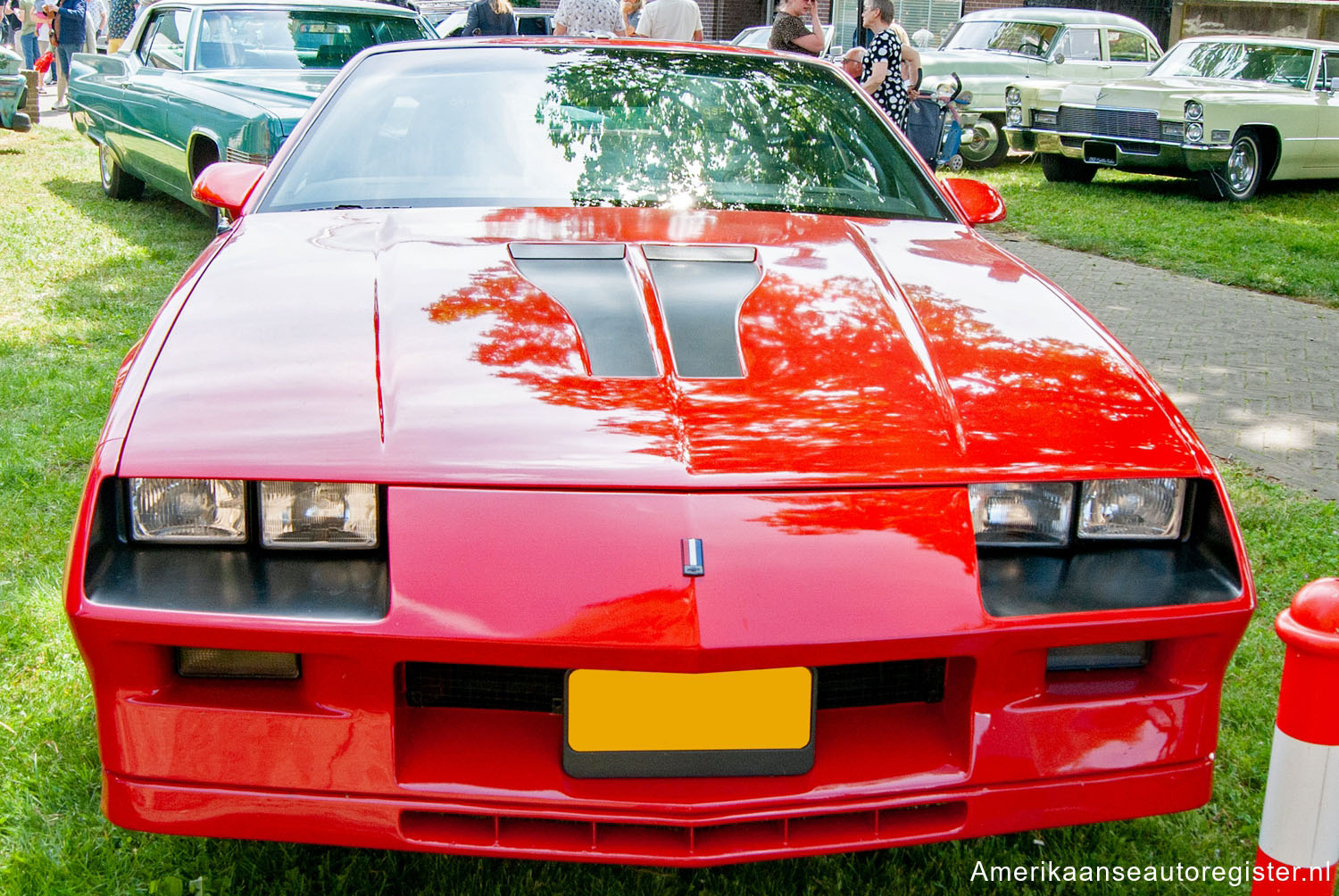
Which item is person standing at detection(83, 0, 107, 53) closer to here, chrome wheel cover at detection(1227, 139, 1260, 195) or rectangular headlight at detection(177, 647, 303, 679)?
chrome wheel cover at detection(1227, 139, 1260, 195)

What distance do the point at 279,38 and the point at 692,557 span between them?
6.71 metres

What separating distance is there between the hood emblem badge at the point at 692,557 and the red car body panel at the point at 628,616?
0.5 inches

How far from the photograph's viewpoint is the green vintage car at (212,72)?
6.30 meters

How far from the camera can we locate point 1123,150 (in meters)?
10.8

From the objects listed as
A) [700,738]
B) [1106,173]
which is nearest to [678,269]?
[700,738]

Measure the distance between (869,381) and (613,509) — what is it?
1.78 ft

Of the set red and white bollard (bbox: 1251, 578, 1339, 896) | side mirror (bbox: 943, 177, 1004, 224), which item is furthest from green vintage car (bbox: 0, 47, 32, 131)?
red and white bollard (bbox: 1251, 578, 1339, 896)

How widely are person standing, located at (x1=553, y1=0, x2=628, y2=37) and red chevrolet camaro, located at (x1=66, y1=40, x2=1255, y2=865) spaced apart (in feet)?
20.8

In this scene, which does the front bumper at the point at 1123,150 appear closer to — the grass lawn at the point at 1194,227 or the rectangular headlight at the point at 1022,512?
the grass lawn at the point at 1194,227

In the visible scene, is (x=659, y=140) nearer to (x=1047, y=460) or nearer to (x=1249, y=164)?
(x=1047, y=460)

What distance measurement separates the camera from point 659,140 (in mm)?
2906

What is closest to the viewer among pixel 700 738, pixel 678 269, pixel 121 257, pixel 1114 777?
pixel 700 738

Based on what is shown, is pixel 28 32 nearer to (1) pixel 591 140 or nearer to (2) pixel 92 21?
(2) pixel 92 21

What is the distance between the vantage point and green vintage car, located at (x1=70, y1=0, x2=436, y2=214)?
630cm
